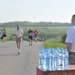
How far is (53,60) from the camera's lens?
686cm

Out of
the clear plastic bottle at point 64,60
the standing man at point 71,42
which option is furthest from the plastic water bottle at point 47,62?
the standing man at point 71,42

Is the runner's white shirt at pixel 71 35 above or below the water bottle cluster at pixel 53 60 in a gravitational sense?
above

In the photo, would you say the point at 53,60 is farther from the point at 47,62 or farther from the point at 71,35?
the point at 71,35

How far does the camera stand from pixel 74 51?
7.39 metres

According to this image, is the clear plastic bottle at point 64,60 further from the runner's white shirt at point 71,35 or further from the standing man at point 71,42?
the runner's white shirt at point 71,35

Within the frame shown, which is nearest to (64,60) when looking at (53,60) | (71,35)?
(53,60)

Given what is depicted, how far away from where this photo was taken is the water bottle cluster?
6793mm

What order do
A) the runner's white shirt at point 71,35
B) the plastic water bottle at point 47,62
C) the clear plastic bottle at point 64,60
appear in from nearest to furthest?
the plastic water bottle at point 47,62
the clear plastic bottle at point 64,60
the runner's white shirt at point 71,35

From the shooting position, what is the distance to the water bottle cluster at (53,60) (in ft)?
22.3

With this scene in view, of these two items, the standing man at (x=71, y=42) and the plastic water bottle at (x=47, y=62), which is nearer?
the plastic water bottle at (x=47, y=62)

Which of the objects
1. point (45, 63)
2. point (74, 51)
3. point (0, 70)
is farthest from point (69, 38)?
point (0, 70)

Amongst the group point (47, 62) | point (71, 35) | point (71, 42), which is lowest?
point (47, 62)

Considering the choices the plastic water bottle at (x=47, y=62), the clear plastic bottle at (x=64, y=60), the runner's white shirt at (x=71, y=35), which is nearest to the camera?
the plastic water bottle at (x=47, y=62)

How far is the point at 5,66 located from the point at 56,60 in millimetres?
7034
